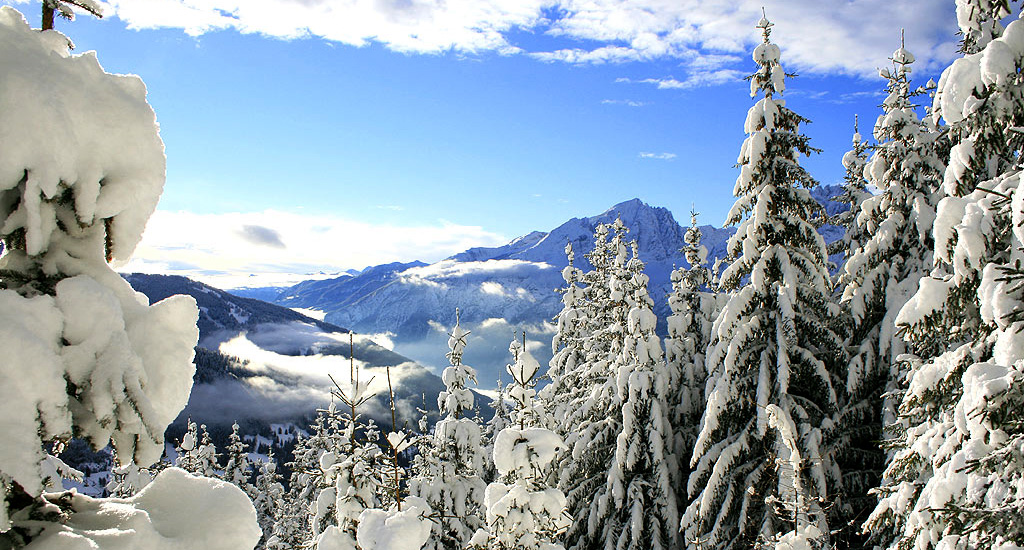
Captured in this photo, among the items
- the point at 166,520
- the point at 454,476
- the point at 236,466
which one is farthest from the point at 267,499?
the point at 166,520

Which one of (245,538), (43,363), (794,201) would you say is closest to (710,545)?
(794,201)

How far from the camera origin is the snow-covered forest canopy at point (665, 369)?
1867 millimetres

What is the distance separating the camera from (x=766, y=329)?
1324 centimetres

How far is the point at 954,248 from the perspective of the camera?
6.29m

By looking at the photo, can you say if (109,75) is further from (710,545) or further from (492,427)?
(492,427)

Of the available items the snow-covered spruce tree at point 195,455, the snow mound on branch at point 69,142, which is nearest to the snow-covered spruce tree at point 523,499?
the snow mound on branch at point 69,142

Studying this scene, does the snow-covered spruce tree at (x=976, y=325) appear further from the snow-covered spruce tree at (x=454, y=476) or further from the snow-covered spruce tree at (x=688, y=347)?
the snow-covered spruce tree at (x=454, y=476)

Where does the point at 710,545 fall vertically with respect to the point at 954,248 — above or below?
below

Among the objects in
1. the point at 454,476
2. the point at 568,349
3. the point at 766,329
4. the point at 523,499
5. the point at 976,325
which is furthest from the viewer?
the point at 568,349

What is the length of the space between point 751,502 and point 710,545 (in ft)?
4.83

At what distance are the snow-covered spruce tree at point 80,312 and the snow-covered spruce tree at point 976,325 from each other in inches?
260

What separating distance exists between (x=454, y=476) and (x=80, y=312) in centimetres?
1501

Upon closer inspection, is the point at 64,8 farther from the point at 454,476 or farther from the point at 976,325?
the point at 454,476

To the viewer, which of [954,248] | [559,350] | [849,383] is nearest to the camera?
[954,248]
